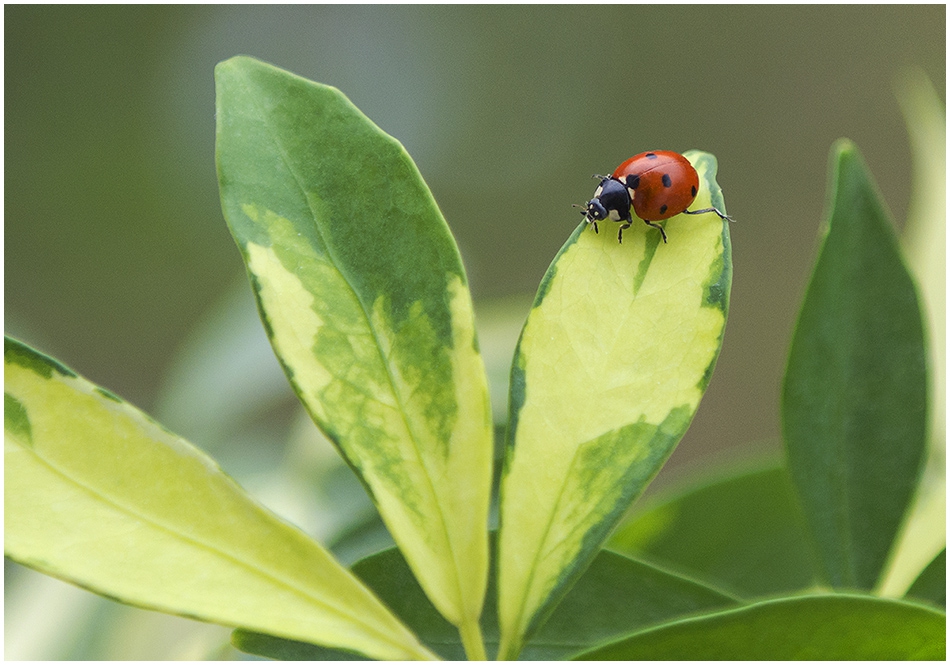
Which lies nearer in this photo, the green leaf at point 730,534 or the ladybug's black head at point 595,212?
the ladybug's black head at point 595,212

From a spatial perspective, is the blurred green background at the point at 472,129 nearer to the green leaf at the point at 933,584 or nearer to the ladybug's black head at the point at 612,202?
the ladybug's black head at the point at 612,202

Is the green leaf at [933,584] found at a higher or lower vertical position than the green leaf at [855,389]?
lower

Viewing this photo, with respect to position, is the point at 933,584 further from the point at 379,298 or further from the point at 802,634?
the point at 379,298

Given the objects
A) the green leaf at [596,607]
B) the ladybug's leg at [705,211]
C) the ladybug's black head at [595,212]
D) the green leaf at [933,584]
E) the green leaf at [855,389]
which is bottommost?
the green leaf at [933,584]

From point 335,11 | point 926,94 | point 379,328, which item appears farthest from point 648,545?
point 335,11

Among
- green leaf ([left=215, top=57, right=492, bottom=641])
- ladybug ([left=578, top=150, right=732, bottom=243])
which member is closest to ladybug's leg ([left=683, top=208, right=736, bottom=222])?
ladybug ([left=578, top=150, right=732, bottom=243])

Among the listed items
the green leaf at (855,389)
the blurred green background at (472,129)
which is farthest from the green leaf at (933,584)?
the blurred green background at (472,129)
